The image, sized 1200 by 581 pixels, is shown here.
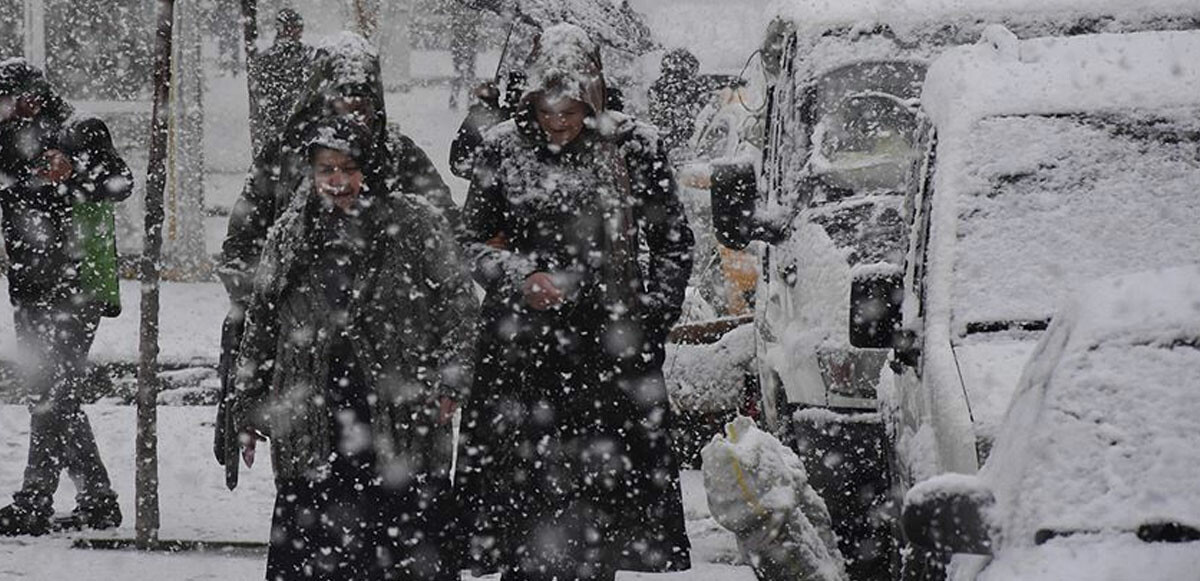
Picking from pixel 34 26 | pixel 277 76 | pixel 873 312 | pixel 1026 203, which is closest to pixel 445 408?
pixel 873 312

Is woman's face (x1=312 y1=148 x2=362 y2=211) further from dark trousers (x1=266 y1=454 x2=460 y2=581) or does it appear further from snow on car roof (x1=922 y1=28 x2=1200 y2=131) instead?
snow on car roof (x1=922 y1=28 x2=1200 y2=131)

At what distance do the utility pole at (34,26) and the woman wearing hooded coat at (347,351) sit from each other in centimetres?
1155

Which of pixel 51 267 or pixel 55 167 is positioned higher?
pixel 55 167

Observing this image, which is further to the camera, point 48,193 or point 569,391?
point 48,193

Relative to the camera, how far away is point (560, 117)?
558 cm

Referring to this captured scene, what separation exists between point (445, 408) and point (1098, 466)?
2.71 m

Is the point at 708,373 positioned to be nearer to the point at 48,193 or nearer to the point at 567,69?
the point at 48,193

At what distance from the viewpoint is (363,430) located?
5562mm

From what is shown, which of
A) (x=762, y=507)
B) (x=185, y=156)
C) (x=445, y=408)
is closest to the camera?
(x=445, y=408)

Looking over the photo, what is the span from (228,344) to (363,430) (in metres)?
0.77

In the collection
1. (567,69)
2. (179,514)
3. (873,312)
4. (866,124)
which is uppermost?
(567,69)

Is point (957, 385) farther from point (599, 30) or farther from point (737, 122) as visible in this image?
point (737, 122)

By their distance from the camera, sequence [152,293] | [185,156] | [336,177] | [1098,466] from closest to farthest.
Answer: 1. [1098,466]
2. [336,177]
3. [152,293]
4. [185,156]

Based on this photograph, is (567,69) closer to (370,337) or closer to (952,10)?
(370,337)
